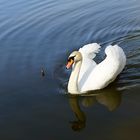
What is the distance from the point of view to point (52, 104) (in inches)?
378

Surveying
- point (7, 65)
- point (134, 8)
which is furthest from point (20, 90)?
point (134, 8)

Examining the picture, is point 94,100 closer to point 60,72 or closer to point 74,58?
point 74,58

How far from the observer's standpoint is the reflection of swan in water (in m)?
9.21

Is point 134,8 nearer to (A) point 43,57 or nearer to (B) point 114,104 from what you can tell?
(A) point 43,57

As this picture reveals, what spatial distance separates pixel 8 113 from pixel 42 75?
6.40 ft

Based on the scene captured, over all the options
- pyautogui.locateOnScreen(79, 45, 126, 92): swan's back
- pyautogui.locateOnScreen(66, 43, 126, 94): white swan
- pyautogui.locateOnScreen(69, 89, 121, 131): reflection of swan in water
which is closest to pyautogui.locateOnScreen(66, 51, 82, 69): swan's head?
pyautogui.locateOnScreen(66, 43, 126, 94): white swan

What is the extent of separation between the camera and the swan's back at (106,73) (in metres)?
9.94

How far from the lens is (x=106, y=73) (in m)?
9.98

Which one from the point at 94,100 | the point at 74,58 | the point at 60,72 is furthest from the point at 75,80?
the point at 60,72

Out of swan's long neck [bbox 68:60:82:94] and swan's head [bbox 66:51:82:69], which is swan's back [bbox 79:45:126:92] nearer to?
swan's long neck [bbox 68:60:82:94]

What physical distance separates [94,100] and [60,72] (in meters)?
1.90

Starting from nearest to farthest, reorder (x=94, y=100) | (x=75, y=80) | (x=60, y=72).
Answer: (x=94, y=100) → (x=75, y=80) → (x=60, y=72)

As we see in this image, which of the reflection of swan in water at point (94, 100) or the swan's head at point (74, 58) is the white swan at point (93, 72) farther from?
Answer: the reflection of swan in water at point (94, 100)

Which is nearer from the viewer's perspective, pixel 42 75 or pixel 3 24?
pixel 42 75
